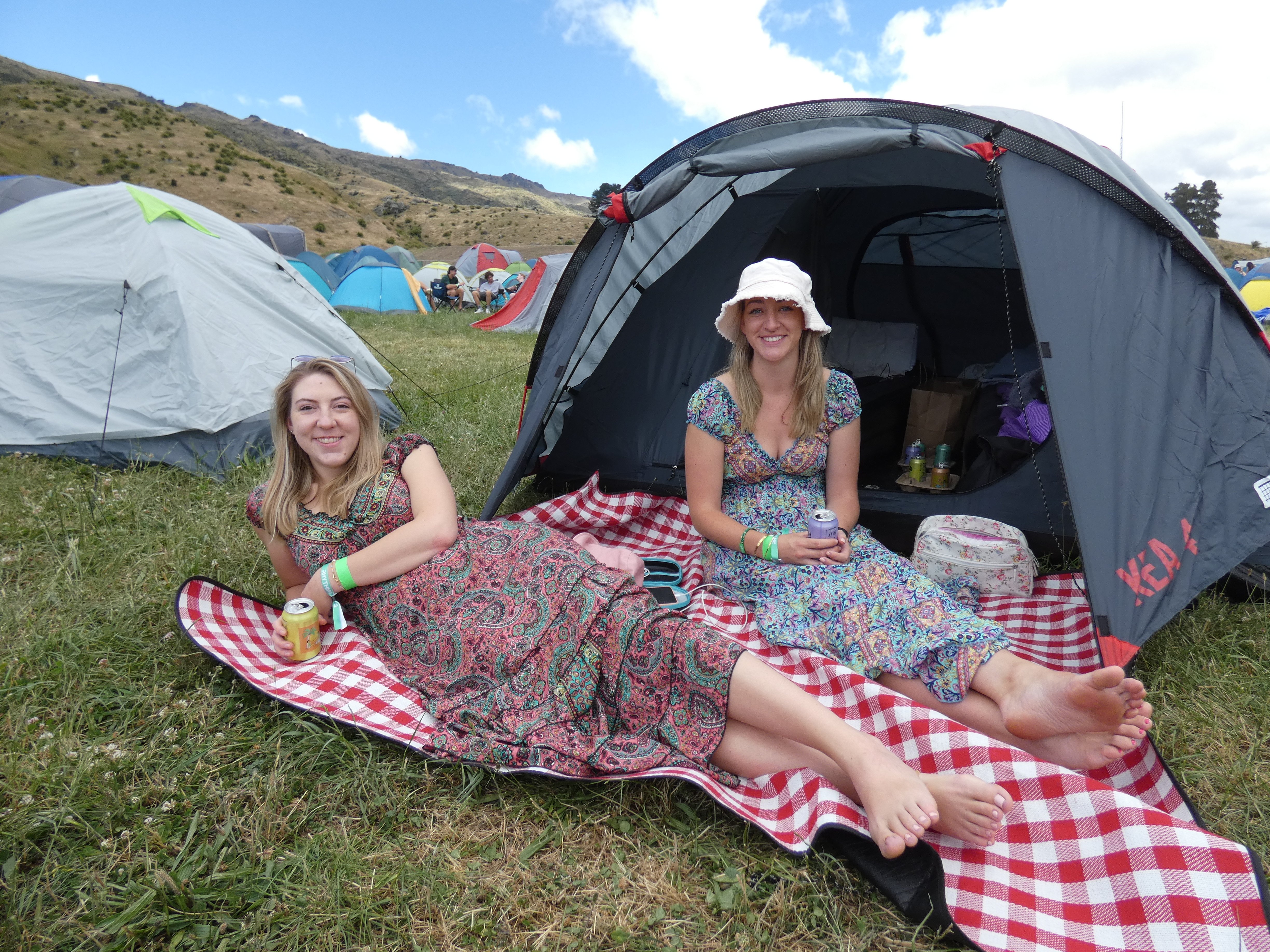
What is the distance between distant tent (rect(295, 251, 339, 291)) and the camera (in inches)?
571

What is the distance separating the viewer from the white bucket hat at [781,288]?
2.25m

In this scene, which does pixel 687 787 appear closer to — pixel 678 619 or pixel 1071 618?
pixel 678 619

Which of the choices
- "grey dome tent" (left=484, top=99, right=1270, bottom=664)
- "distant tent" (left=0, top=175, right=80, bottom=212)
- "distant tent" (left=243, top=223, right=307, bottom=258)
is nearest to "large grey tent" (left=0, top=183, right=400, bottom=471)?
"grey dome tent" (left=484, top=99, right=1270, bottom=664)

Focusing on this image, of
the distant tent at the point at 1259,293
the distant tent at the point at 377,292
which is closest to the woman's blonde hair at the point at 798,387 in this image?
the distant tent at the point at 377,292

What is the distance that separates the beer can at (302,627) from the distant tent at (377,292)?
12.1 meters

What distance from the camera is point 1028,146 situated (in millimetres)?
2246

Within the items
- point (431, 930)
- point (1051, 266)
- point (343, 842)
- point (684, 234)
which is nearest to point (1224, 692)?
point (1051, 266)

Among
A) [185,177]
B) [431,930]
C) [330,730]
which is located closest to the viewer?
[431,930]

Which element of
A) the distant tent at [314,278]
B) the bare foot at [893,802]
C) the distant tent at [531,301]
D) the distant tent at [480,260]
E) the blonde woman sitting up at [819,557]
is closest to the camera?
the bare foot at [893,802]

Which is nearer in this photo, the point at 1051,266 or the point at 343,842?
the point at 343,842

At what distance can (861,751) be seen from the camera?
1.51 m

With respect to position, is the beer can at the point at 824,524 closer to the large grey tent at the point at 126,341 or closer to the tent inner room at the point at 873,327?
the tent inner room at the point at 873,327

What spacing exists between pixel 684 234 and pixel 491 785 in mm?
2704

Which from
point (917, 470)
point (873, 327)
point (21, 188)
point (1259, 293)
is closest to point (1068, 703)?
point (917, 470)
